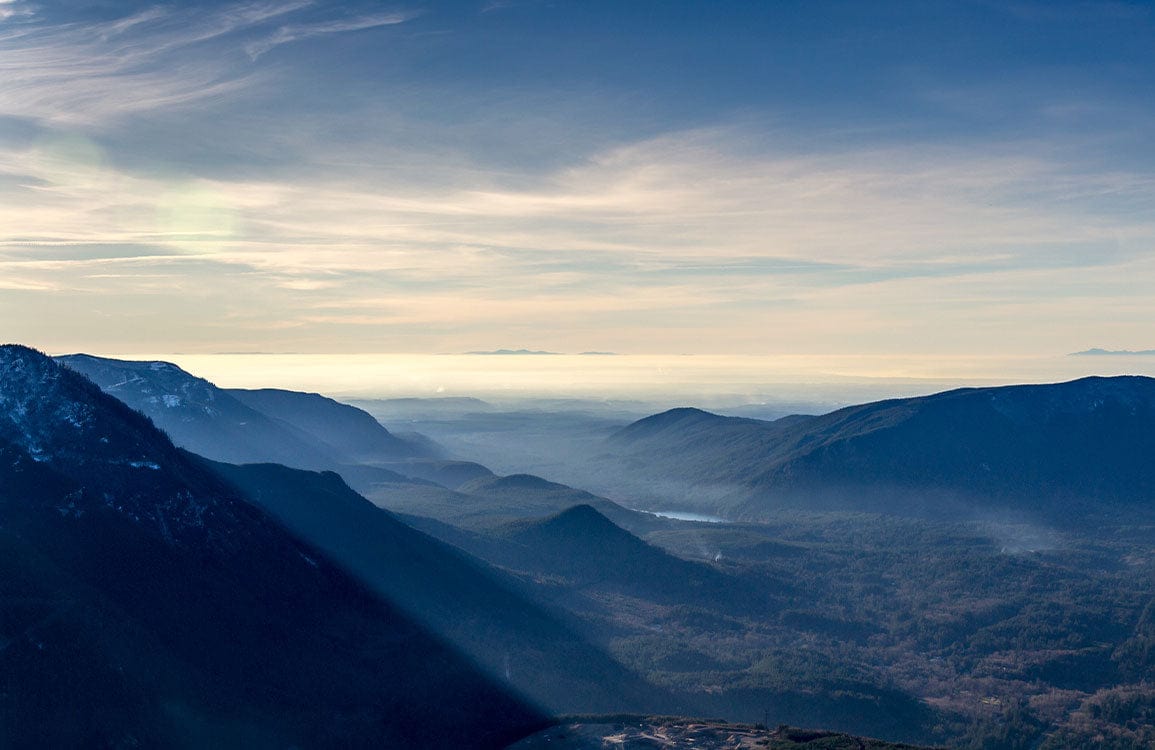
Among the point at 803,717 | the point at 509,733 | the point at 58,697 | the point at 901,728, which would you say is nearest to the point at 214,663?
the point at 58,697

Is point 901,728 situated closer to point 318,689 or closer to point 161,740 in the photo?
point 318,689

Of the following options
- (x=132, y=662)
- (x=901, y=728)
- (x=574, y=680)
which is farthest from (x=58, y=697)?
(x=901, y=728)

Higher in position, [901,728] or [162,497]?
[162,497]

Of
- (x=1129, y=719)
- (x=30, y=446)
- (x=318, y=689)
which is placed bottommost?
(x=1129, y=719)

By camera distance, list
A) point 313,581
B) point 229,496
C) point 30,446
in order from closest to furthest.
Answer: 1. point 30,446
2. point 313,581
3. point 229,496

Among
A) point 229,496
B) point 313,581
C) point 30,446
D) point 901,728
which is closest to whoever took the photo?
point 30,446

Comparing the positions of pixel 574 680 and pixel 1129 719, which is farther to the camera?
pixel 1129 719
